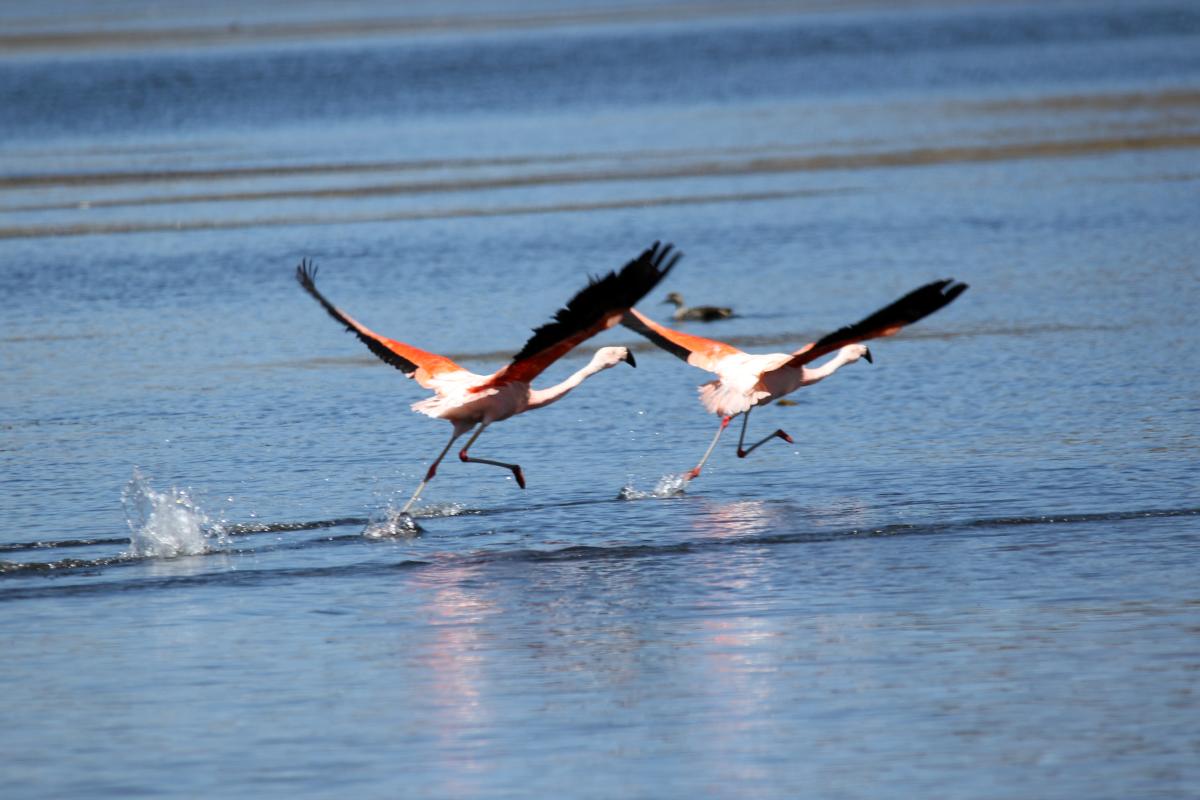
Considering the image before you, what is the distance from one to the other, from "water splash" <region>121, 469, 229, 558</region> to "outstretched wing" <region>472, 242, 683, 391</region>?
207 cm

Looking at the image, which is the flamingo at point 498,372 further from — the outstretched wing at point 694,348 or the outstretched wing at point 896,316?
the outstretched wing at point 896,316

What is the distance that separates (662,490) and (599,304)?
2380mm

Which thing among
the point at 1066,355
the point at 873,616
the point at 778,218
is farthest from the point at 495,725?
the point at 778,218

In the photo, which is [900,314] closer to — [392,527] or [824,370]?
[824,370]

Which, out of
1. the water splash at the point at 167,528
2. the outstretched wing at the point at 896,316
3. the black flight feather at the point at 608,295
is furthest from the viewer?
the outstretched wing at the point at 896,316

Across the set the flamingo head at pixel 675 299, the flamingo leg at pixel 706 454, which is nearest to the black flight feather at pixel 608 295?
the flamingo leg at pixel 706 454

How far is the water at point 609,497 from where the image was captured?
28.1 feet

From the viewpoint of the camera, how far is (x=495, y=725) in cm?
874

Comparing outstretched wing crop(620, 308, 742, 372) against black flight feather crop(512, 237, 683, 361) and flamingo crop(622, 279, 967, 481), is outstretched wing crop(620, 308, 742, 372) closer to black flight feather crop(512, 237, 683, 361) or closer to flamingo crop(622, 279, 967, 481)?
flamingo crop(622, 279, 967, 481)

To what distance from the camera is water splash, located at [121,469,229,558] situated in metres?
11.9

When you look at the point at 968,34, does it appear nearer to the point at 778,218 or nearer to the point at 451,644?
the point at 778,218

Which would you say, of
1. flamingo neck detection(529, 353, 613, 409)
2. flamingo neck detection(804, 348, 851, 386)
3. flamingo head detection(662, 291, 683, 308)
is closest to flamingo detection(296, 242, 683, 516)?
flamingo neck detection(529, 353, 613, 409)

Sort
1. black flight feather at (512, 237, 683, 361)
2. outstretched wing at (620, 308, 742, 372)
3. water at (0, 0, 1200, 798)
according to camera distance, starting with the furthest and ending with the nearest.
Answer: outstretched wing at (620, 308, 742, 372)
black flight feather at (512, 237, 683, 361)
water at (0, 0, 1200, 798)

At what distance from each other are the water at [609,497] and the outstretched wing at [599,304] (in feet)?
3.77
